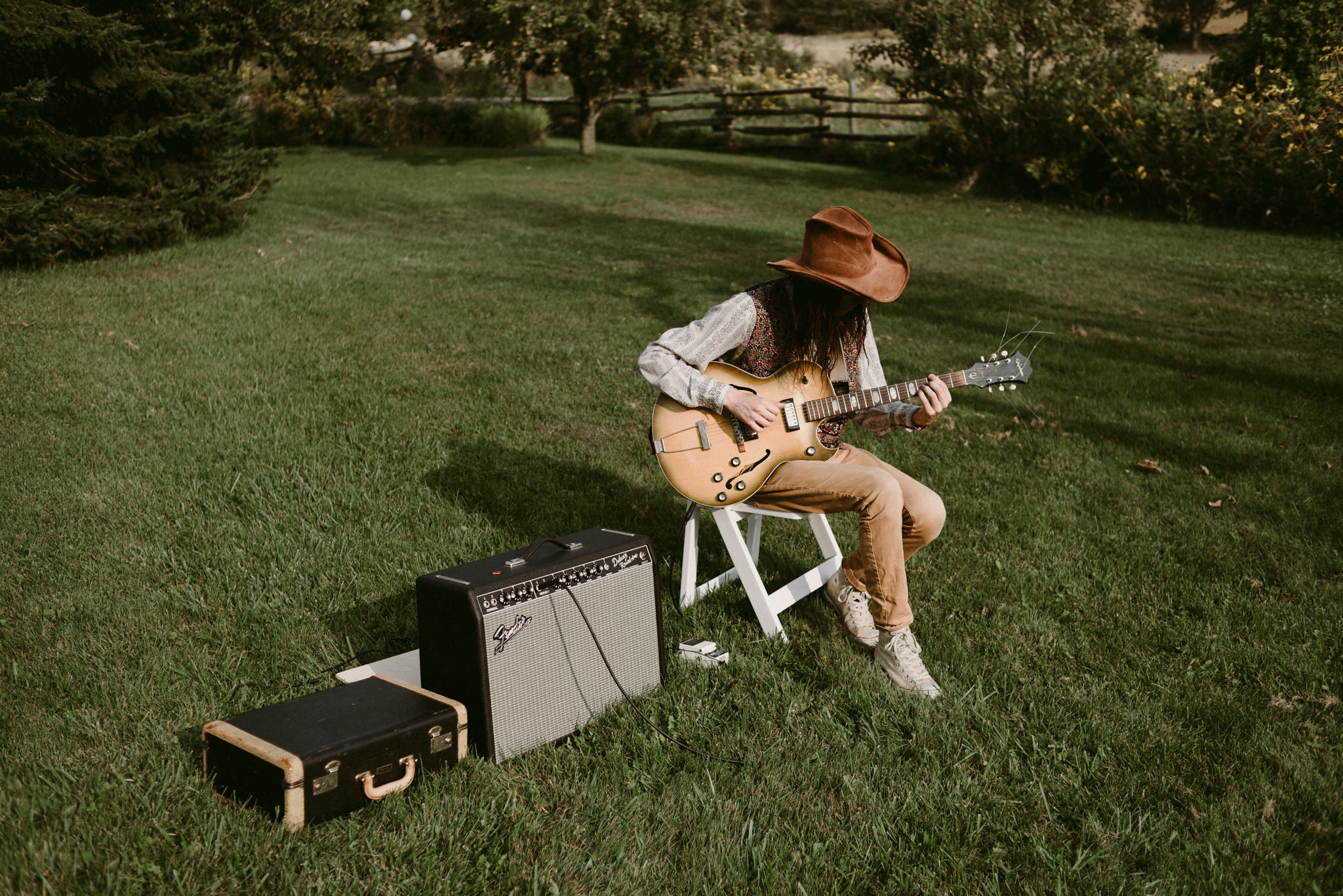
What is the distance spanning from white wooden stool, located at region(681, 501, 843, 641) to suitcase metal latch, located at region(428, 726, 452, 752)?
4.46 feet

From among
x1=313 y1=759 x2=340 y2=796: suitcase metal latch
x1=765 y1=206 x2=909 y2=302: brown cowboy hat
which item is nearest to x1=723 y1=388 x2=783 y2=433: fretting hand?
x1=765 y1=206 x2=909 y2=302: brown cowboy hat

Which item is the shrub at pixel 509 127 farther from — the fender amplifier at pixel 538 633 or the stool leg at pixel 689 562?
the fender amplifier at pixel 538 633

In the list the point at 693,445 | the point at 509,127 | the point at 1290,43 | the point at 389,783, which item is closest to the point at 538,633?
the point at 389,783

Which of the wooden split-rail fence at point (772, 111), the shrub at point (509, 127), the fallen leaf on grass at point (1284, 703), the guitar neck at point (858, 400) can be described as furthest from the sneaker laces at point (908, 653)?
the shrub at point (509, 127)

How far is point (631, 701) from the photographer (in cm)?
354

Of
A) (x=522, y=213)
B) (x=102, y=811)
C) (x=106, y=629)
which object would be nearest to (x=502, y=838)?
(x=102, y=811)

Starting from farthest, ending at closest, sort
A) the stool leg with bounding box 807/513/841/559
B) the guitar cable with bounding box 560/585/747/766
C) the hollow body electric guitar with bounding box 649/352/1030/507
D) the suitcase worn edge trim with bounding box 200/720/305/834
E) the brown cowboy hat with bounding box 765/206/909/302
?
the stool leg with bounding box 807/513/841/559, the hollow body electric guitar with bounding box 649/352/1030/507, the brown cowboy hat with bounding box 765/206/909/302, the guitar cable with bounding box 560/585/747/766, the suitcase worn edge trim with bounding box 200/720/305/834

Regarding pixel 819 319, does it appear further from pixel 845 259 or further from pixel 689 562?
pixel 689 562

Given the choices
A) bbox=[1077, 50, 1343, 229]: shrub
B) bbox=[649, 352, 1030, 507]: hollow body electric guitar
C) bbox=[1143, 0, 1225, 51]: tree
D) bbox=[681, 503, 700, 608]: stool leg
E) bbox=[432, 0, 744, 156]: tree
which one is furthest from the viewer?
bbox=[1143, 0, 1225, 51]: tree

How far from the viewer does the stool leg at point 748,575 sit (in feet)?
13.2

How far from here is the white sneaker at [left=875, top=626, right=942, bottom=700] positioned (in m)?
3.81

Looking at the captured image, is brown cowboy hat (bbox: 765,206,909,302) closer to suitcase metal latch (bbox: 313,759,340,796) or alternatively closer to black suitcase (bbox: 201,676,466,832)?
black suitcase (bbox: 201,676,466,832)

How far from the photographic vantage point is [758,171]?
2152 centimetres

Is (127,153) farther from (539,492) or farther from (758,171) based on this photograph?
(758,171)
